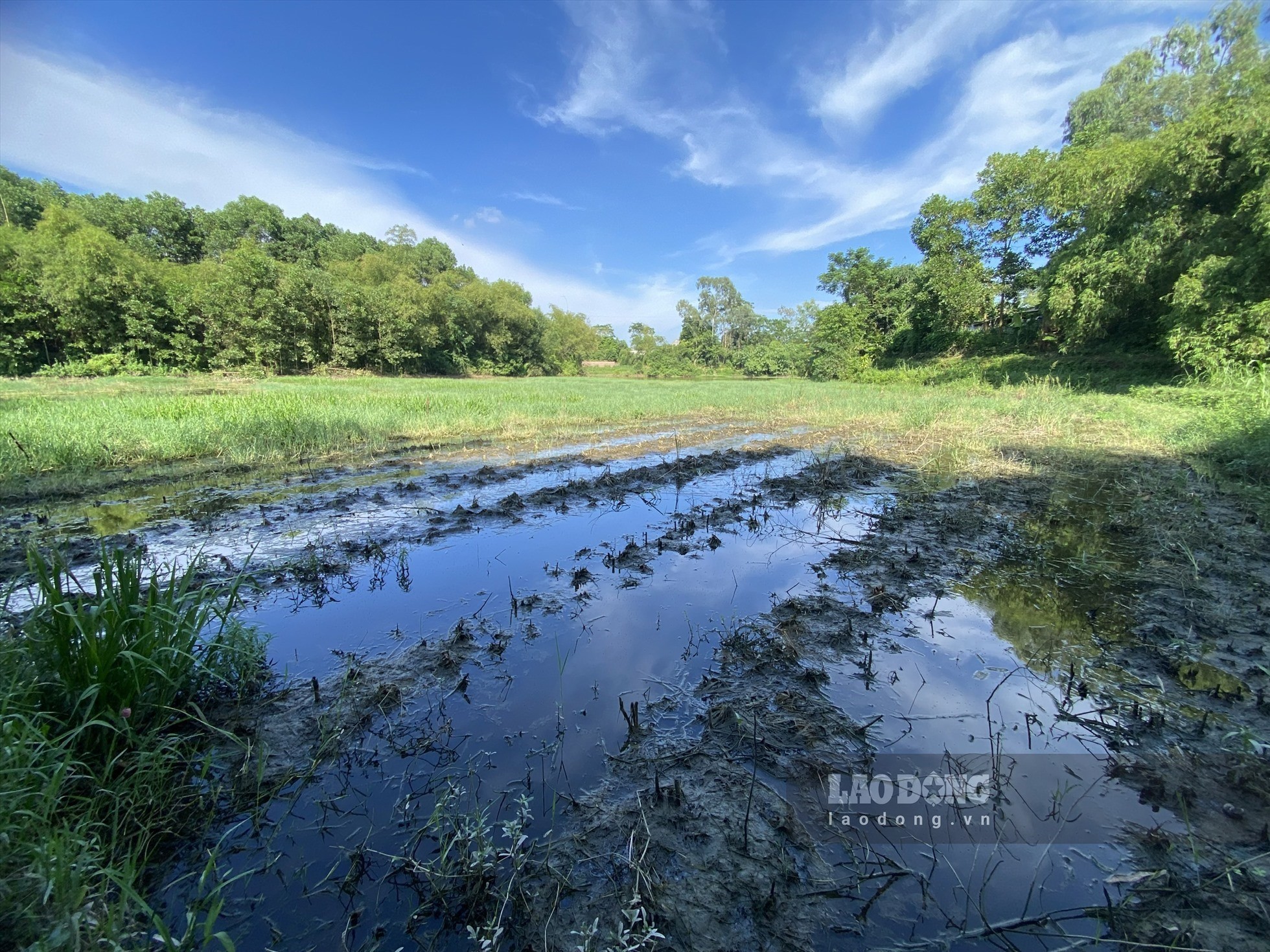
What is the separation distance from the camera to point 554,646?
138 inches

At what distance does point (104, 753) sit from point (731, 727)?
303 centimetres

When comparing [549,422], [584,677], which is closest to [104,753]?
[584,677]

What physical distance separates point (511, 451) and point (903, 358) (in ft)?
127

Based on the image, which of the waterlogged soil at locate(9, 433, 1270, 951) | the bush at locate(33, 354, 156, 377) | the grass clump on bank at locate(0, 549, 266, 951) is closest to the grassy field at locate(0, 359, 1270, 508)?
the waterlogged soil at locate(9, 433, 1270, 951)

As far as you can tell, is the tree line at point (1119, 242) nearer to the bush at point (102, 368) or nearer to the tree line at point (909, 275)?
the tree line at point (909, 275)

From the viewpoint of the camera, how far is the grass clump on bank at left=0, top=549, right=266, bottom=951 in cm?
150

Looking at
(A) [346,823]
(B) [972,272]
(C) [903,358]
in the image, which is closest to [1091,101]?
(B) [972,272]

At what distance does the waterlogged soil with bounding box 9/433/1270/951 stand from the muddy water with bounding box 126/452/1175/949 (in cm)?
2

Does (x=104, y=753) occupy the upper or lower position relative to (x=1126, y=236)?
lower

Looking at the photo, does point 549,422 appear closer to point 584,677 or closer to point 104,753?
point 584,677

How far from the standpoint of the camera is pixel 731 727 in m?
2.71

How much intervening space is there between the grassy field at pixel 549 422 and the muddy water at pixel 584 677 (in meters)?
4.39

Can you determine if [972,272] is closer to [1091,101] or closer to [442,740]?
[1091,101]

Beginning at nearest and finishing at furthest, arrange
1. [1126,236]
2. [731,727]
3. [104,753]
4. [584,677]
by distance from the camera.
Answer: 1. [104,753]
2. [731,727]
3. [584,677]
4. [1126,236]
